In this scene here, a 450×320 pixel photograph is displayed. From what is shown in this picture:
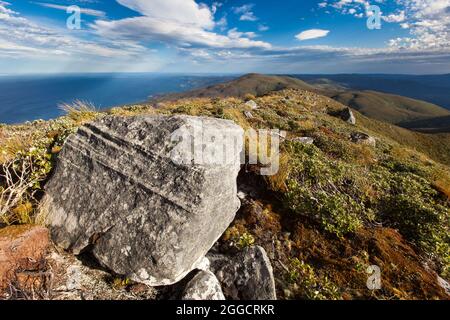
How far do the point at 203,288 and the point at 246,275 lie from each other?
2.90ft

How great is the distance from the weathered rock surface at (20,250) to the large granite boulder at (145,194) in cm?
35

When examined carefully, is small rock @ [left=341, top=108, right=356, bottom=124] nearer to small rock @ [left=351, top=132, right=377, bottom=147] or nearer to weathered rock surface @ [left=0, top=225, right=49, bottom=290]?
small rock @ [left=351, top=132, right=377, bottom=147]

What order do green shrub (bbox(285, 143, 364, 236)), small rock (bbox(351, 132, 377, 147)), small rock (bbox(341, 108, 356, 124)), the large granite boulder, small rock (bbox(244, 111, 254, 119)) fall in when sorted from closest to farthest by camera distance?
the large granite boulder
green shrub (bbox(285, 143, 364, 236))
small rock (bbox(244, 111, 254, 119))
small rock (bbox(351, 132, 377, 147))
small rock (bbox(341, 108, 356, 124))

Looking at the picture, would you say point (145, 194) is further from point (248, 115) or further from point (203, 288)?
point (248, 115)

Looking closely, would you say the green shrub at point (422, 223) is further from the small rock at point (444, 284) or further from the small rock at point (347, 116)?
the small rock at point (347, 116)

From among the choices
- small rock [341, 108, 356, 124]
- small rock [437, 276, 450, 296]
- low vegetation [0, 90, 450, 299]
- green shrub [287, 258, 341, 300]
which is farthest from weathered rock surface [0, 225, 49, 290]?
small rock [341, 108, 356, 124]

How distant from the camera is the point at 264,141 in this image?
9.77 meters

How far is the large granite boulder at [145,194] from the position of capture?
15.2ft

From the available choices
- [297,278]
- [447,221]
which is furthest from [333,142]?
[297,278]

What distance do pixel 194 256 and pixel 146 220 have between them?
3.84 feet

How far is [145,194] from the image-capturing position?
4934mm

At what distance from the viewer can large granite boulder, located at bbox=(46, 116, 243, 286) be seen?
4633 millimetres

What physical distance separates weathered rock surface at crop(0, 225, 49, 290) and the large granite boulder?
348 millimetres

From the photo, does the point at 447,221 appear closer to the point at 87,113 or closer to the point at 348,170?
the point at 348,170
